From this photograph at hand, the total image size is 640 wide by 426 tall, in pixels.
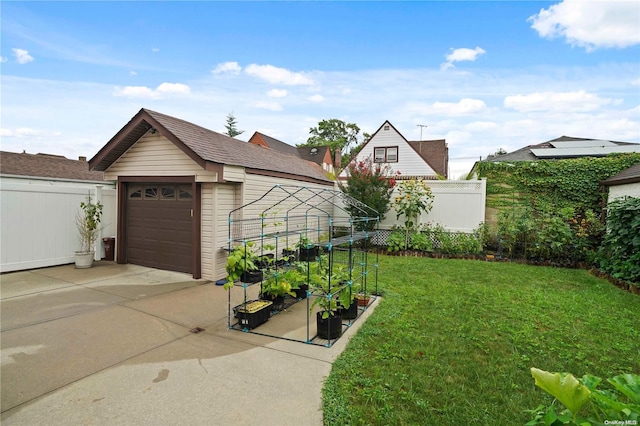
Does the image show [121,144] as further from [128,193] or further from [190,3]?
[190,3]

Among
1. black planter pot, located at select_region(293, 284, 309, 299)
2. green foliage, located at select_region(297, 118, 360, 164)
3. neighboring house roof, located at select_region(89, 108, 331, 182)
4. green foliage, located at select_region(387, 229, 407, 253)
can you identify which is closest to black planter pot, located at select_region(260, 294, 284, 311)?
black planter pot, located at select_region(293, 284, 309, 299)

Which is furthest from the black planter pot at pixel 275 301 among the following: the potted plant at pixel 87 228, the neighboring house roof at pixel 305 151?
the neighboring house roof at pixel 305 151

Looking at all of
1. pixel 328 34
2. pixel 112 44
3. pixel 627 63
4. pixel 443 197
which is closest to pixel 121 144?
pixel 112 44

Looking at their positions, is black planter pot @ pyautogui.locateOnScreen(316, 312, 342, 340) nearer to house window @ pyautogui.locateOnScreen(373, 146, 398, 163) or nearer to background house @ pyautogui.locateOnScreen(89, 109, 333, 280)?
background house @ pyautogui.locateOnScreen(89, 109, 333, 280)

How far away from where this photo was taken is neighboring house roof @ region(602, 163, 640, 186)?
733 cm

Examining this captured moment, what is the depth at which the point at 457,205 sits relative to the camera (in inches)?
397

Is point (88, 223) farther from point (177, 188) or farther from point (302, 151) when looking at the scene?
point (302, 151)

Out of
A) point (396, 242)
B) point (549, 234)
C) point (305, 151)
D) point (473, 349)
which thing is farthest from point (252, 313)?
point (305, 151)

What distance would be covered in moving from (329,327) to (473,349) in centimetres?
170

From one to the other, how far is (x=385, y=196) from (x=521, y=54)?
570 cm

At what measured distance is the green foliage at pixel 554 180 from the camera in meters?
9.22

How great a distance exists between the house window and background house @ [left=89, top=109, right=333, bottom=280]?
47.6ft

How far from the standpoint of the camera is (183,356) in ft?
11.6

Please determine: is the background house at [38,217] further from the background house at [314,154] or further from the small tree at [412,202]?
the background house at [314,154]
